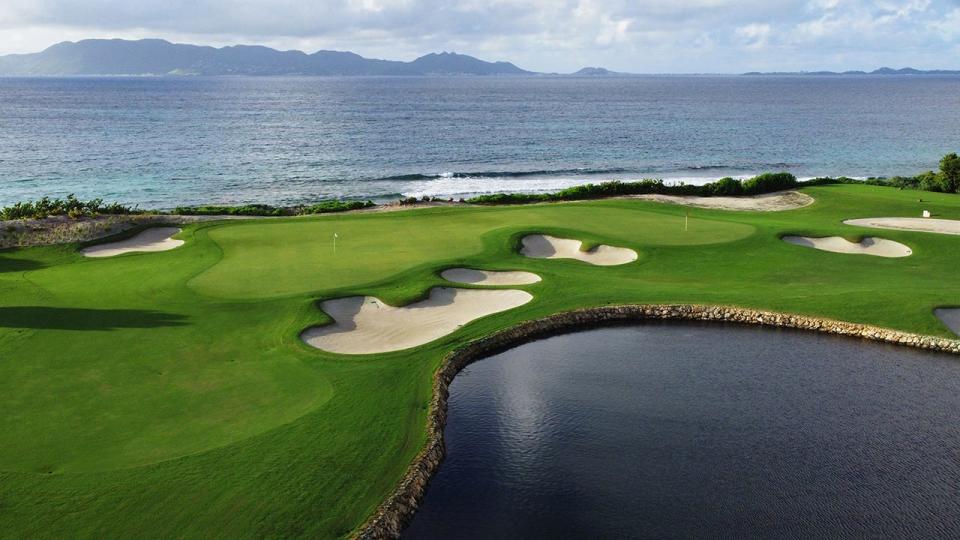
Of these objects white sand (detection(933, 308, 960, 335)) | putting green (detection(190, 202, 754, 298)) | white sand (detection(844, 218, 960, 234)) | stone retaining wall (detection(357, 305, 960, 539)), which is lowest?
stone retaining wall (detection(357, 305, 960, 539))

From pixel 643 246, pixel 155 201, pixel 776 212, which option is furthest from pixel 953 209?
pixel 155 201

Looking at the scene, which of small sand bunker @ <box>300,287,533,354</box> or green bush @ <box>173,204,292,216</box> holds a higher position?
green bush @ <box>173,204,292,216</box>

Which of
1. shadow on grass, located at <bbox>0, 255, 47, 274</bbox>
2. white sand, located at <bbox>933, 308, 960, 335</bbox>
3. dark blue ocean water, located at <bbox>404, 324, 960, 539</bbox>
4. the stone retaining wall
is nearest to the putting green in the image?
the stone retaining wall

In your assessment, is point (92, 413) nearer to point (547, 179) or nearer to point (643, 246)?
point (643, 246)

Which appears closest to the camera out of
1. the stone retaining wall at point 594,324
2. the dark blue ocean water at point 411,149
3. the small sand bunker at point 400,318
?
the stone retaining wall at point 594,324

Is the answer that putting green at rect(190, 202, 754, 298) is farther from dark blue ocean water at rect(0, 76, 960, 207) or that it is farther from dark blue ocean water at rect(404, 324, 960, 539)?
dark blue ocean water at rect(0, 76, 960, 207)

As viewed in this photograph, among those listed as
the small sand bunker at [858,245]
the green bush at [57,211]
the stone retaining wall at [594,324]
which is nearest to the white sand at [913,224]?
the small sand bunker at [858,245]

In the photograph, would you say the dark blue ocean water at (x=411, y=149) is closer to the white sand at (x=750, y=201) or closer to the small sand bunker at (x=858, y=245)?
the white sand at (x=750, y=201)
